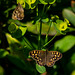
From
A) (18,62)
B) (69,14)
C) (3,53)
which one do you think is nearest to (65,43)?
(69,14)

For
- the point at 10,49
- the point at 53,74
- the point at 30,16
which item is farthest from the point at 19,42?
the point at 53,74

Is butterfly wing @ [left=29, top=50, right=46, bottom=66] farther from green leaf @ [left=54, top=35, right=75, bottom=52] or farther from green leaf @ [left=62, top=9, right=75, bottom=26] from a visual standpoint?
green leaf @ [left=62, top=9, right=75, bottom=26]

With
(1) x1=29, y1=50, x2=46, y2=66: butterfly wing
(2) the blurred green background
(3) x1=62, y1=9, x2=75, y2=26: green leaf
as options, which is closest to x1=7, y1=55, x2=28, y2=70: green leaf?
(2) the blurred green background

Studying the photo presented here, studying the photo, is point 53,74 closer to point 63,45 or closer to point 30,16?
point 63,45

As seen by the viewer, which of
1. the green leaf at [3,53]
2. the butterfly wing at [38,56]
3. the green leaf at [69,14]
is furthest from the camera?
the green leaf at [69,14]

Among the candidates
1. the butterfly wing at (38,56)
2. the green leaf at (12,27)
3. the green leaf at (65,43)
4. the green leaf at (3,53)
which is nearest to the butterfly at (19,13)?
the green leaf at (12,27)

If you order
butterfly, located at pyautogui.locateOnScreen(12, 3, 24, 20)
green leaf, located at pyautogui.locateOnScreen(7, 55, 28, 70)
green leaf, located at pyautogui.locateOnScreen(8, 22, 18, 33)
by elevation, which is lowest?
green leaf, located at pyautogui.locateOnScreen(7, 55, 28, 70)

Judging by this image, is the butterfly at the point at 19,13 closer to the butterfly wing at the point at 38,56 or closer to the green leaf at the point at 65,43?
the butterfly wing at the point at 38,56
